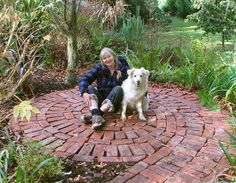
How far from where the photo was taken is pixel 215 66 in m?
5.07

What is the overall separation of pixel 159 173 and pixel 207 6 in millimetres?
6070

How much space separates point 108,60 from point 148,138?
1167mm

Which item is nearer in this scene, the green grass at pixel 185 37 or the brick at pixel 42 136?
the brick at pixel 42 136

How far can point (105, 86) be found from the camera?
4250 millimetres

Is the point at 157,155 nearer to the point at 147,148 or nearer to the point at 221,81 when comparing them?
the point at 147,148

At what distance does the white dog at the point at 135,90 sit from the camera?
12.4ft

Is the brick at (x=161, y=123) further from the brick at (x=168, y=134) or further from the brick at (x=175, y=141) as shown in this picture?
the brick at (x=175, y=141)

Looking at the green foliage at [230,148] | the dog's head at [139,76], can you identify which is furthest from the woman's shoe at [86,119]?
the green foliage at [230,148]

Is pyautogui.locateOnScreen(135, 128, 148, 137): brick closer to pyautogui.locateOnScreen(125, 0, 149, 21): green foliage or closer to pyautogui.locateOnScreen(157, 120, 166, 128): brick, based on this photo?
pyautogui.locateOnScreen(157, 120, 166, 128): brick

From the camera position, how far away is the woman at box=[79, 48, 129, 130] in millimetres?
3906

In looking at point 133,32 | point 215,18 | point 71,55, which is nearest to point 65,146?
point 71,55

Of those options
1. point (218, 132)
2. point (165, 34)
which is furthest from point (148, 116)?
point (165, 34)

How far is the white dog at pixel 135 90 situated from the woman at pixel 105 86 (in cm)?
10

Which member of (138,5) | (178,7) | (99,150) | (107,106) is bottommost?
(99,150)
